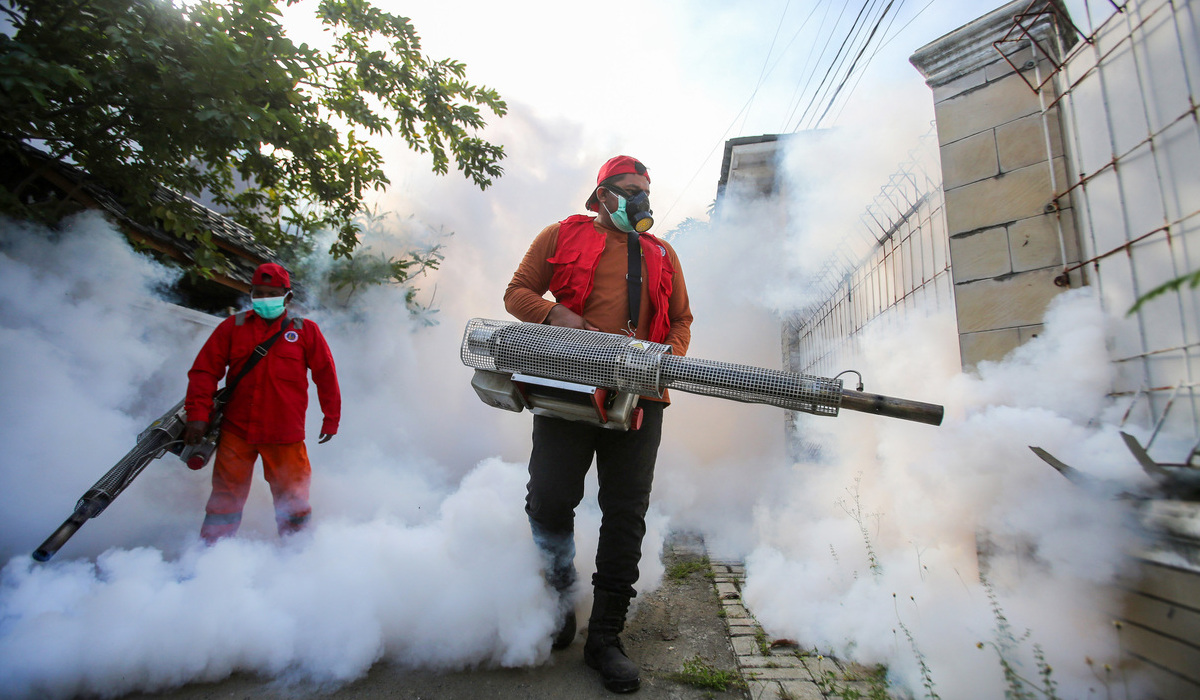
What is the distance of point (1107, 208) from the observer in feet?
7.32

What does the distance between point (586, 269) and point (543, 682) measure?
1.67m

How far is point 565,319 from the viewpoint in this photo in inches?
94.3

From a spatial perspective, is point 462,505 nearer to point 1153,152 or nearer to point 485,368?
point 485,368

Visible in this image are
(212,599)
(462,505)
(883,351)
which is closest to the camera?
(212,599)

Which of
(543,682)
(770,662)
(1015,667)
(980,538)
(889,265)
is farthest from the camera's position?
(889,265)

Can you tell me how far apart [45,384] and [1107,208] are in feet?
20.0

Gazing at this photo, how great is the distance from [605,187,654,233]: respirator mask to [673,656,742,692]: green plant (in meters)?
1.87

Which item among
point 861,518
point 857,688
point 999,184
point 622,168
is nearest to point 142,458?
point 622,168

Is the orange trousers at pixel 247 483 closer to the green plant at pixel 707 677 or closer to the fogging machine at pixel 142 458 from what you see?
the fogging machine at pixel 142 458

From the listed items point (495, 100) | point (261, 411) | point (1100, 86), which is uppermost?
point (495, 100)

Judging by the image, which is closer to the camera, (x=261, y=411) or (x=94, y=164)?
(x=261, y=411)

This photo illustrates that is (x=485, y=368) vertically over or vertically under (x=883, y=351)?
under

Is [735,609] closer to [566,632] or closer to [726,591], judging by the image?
[726,591]

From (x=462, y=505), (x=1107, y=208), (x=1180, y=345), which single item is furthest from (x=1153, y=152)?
(x=462, y=505)
